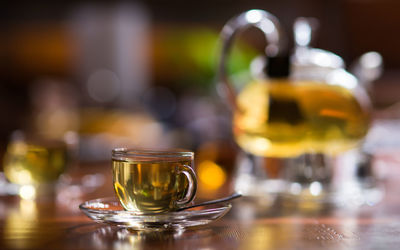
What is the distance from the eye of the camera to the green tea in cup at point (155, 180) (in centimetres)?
53

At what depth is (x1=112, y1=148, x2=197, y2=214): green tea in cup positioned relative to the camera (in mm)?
534

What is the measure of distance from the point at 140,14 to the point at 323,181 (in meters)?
5.15

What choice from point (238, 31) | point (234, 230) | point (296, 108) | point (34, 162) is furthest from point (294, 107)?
point (34, 162)

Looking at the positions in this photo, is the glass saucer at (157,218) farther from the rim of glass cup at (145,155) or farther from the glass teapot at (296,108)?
the glass teapot at (296,108)

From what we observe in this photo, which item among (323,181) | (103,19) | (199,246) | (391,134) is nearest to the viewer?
(199,246)

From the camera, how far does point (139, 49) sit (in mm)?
5820

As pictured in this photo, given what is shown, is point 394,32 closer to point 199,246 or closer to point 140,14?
point 140,14

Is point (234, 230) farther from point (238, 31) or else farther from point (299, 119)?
point (238, 31)

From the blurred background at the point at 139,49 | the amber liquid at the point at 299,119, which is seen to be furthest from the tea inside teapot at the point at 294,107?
the blurred background at the point at 139,49

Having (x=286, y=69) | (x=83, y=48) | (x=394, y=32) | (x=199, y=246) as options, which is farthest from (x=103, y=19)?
(x=199, y=246)

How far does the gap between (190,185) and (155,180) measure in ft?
0.12

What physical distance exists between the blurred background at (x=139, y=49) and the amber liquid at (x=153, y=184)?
426 centimetres

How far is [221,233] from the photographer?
54 cm

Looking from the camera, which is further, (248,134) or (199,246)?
(248,134)
